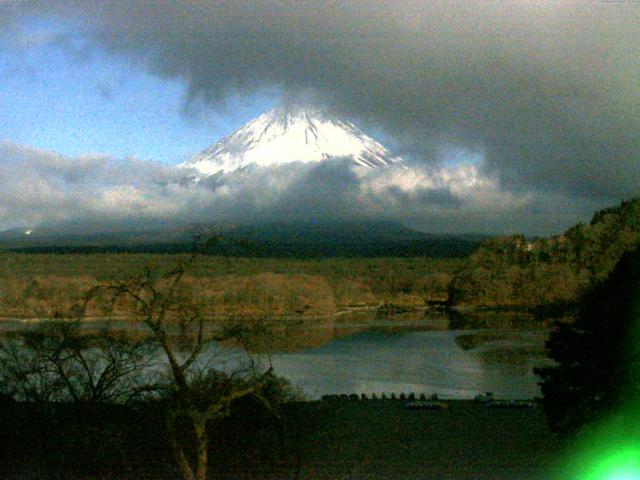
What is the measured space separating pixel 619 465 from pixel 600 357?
3.97 feet

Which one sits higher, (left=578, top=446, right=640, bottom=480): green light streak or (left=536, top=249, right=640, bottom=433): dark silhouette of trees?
(left=536, top=249, right=640, bottom=433): dark silhouette of trees

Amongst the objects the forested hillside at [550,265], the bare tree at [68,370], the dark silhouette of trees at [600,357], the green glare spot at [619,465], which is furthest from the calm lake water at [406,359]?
the forested hillside at [550,265]

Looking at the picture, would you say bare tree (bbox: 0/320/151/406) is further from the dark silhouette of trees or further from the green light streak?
the green light streak

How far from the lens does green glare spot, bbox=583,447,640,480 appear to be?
789 centimetres

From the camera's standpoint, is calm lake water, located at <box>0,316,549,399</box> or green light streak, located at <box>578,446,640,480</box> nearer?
green light streak, located at <box>578,446,640,480</box>

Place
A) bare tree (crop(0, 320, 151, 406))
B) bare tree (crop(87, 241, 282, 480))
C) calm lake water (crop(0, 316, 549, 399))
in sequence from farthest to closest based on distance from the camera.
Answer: calm lake water (crop(0, 316, 549, 399)) < bare tree (crop(0, 320, 151, 406)) < bare tree (crop(87, 241, 282, 480))

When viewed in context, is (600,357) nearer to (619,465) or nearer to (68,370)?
(619,465)

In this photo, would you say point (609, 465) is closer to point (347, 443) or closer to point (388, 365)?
point (347, 443)

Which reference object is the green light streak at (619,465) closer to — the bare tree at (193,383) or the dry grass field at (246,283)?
the bare tree at (193,383)

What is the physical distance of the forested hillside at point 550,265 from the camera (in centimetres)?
4912

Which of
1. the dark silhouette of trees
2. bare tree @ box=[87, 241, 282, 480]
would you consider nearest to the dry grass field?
bare tree @ box=[87, 241, 282, 480]

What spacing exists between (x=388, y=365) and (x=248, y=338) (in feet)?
62.7

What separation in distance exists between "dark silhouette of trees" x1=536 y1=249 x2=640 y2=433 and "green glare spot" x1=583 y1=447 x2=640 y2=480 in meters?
0.44

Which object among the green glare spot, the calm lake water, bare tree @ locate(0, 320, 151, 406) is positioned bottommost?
the calm lake water
